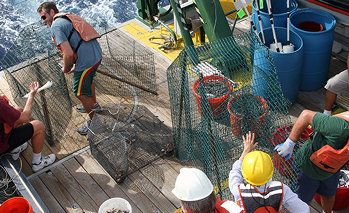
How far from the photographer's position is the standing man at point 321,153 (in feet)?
11.4

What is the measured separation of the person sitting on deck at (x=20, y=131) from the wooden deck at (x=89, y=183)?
0.17m

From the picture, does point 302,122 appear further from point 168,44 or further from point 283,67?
point 168,44

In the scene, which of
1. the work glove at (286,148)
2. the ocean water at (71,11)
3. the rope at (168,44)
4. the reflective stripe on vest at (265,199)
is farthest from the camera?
the ocean water at (71,11)

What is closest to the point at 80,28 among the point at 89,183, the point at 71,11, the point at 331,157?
the point at 89,183

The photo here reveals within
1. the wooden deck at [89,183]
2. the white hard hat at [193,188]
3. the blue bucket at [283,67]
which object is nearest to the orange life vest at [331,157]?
the wooden deck at [89,183]

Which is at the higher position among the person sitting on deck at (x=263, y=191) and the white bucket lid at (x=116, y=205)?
the person sitting on deck at (x=263, y=191)

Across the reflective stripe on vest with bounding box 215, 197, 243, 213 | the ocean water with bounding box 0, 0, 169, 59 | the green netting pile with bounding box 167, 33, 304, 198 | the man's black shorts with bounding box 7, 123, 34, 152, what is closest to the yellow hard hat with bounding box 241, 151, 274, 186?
the reflective stripe on vest with bounding box 215, 197, 243, 213

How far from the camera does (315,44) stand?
5.67 metres

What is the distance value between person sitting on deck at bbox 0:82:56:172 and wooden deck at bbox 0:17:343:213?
0.55 ft

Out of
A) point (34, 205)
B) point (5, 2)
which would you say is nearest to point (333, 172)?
point (34, 205)

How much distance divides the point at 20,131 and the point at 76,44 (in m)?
1.35

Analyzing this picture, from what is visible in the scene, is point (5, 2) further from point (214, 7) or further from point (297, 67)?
point (297, 67)

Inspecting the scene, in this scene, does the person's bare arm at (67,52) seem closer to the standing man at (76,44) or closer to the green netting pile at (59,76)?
the standing man at (76,44)

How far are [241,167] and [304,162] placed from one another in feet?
2.83
